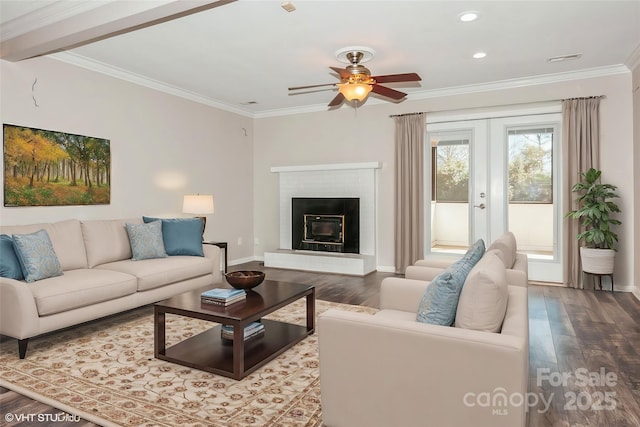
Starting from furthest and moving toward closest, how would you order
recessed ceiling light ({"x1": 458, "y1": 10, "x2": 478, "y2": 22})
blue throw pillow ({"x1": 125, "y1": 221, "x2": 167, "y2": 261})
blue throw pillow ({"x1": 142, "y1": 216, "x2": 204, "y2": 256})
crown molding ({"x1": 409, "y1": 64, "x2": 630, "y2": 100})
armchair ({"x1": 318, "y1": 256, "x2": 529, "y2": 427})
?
crown molding ({"x1": 409, "y1": 64, "x2": 630, "y2": 100}), blue throw pillow ({"x1": 142, "y1": 216, "x2": 204, "y2": 256}), blue throw pillow ({"x1": 125, "y1": 221, "x2": 167, "y2": 261}), recessed ceiling light ({"x1": 458, "y1": 10, "x2": 478, "y2": 22}), armchair ({"x1": 318, "y1": 256, "x2": 529, "y2": 427})

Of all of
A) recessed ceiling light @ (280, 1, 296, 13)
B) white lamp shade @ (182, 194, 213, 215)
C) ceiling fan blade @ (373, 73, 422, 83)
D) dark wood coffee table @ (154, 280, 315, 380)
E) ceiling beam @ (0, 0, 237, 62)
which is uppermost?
recessed ceiling light @ (280, 1, 296, 13)

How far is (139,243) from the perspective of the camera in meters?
4.29

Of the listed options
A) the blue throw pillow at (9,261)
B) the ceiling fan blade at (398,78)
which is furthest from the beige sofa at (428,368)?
the blue throw pillow at (9,261)

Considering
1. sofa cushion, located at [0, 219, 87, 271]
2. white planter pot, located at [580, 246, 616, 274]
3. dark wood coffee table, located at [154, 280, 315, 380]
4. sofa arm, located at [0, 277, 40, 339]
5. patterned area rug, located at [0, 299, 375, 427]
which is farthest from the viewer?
white planter pot, located at [580, 246, 616, 274]

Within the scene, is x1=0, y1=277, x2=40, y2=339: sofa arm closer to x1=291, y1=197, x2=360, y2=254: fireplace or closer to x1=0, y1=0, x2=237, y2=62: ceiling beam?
x1=0, y1=0, x2=237, y2=62: ceiling beam

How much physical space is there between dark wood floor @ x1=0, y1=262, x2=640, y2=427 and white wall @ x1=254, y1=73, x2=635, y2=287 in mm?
1180

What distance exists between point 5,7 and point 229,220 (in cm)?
404

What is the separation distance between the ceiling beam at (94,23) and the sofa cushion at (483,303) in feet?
7.98

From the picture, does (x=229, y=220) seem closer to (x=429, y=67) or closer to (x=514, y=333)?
(x=429, y=67)

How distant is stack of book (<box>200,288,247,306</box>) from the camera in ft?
9.12

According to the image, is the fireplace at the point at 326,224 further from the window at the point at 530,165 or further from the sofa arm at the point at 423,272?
the sofa arm at the point at 423,272

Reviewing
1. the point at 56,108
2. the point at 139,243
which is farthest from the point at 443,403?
the point at 56,108

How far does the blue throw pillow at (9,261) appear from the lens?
3.12 m

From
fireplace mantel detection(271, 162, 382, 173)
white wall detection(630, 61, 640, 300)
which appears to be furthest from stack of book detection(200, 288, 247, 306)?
white wall detection(630, 61, 640, 300)
